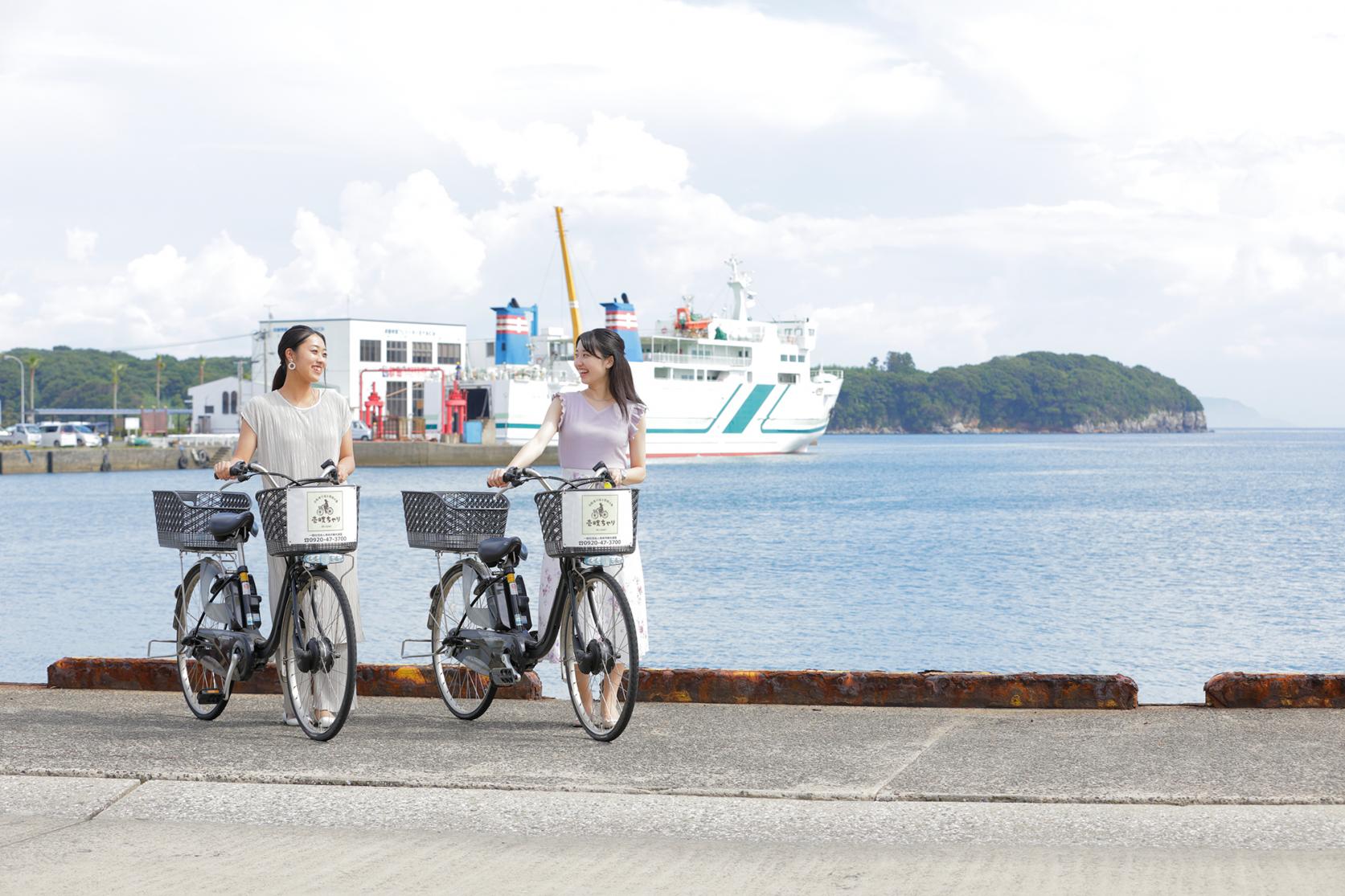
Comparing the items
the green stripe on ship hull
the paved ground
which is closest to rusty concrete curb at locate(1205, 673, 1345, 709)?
the paved ground

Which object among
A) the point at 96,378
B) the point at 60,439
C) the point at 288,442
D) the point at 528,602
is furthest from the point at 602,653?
the point at 96,378

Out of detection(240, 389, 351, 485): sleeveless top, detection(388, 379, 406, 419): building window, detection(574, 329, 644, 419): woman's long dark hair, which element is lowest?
detection(240, 389, 351, 485): sleeveless top

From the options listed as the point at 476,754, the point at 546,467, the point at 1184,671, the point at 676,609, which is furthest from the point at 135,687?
the point at 546,467

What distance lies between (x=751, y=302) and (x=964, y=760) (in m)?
81.7

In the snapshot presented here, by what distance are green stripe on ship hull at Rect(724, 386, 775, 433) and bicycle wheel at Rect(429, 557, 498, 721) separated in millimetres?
75649

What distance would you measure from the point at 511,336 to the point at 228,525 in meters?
72.1

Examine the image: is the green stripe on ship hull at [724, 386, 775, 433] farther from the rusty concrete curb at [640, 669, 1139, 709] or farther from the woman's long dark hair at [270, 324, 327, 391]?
the woman's long dark hair at [270, 324, 327, 391]

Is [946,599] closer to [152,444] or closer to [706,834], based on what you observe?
[706,834]

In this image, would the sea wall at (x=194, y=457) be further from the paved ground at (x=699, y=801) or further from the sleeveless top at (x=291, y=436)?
the paved ground at (x=699, y=801)

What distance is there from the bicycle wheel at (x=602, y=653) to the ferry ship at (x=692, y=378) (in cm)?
6618

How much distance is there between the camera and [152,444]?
274 ft

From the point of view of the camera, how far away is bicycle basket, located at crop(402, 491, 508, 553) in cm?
591

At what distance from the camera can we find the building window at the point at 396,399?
8594 centimetres

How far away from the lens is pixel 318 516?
5.57 metres
